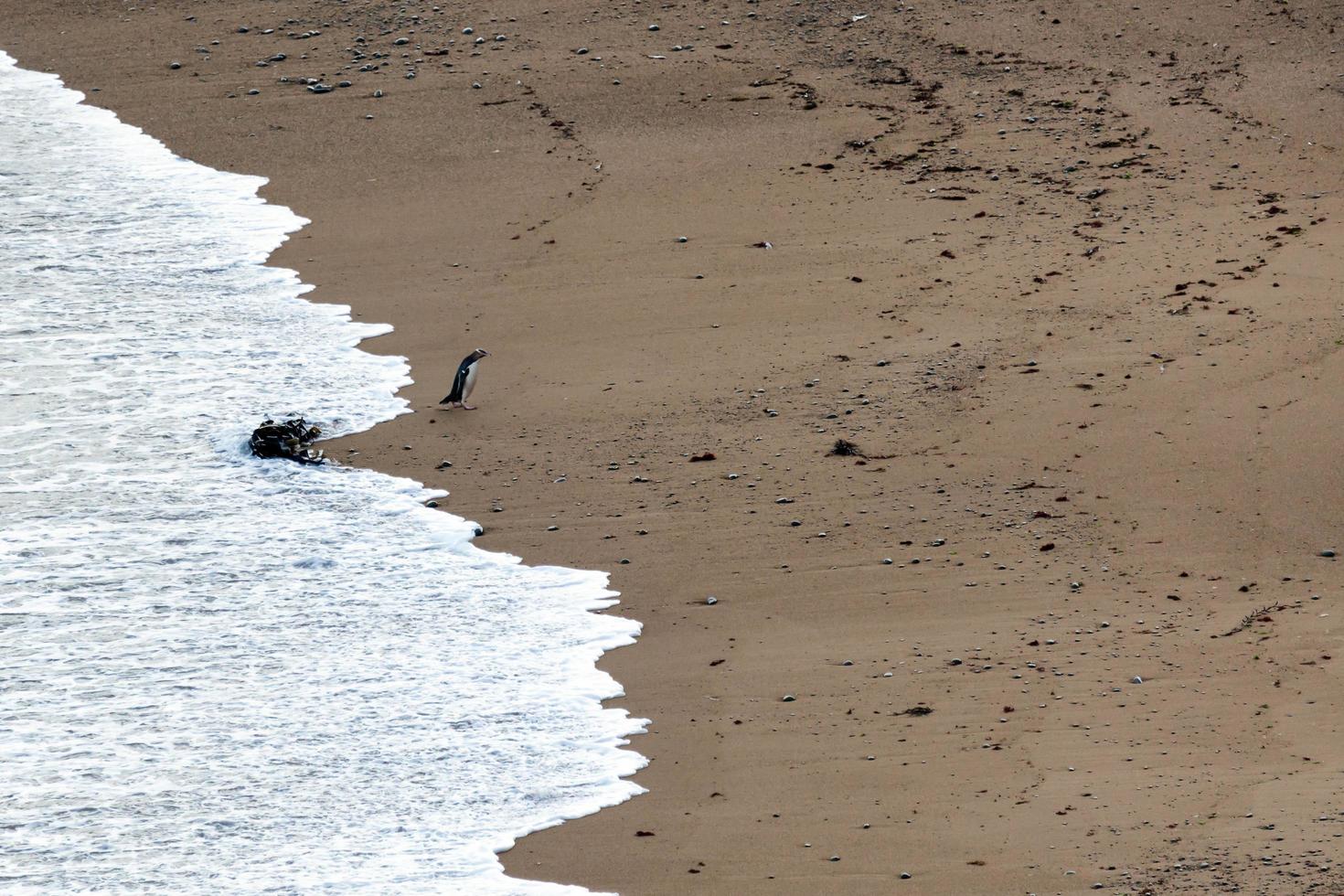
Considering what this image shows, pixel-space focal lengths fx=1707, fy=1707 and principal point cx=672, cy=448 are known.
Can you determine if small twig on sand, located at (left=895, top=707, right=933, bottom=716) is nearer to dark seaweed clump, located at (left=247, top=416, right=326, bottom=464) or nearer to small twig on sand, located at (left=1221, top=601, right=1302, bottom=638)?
small twig on sand, located at (left=1221, top=601, right=1302, bottom=638)

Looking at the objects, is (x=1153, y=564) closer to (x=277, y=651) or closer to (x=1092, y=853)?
(x=1092, y=853)

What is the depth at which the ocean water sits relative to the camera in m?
7.04

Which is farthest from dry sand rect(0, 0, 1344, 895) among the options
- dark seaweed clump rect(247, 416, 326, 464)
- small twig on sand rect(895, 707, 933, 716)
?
dark seaweed clump rect(247, 416, 326, 464)

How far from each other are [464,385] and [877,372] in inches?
101

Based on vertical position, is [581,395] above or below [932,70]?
below

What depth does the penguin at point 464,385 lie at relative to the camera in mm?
10586

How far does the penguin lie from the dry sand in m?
0.09

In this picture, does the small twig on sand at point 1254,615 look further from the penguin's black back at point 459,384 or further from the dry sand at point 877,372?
the penguin's black back at point 459,384

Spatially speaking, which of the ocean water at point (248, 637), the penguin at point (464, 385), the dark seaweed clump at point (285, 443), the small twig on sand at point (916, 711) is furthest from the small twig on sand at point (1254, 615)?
the dark seaweed clump at point (285, 443)

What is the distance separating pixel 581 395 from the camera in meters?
10.6

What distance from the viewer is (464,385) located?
1063 centimetres

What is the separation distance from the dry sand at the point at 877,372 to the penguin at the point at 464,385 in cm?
9

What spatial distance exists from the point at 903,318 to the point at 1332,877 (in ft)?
19.2

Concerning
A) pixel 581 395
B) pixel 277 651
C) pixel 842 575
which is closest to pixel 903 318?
pixel 581 395
